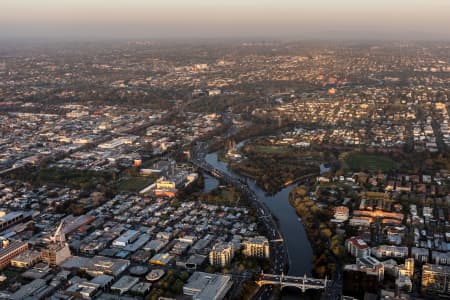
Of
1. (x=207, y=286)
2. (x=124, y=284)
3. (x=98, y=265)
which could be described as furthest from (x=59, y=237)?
(x=207, y=286)

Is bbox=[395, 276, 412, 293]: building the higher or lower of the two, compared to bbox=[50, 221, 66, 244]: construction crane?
lower

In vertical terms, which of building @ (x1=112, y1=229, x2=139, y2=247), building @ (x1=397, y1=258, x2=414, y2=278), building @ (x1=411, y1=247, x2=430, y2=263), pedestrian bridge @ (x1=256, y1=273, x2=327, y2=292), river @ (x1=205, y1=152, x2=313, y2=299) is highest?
building @ (x1=397, y1=258, x2=414, y2=278)

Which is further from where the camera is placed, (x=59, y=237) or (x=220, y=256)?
(x=59, y=237)

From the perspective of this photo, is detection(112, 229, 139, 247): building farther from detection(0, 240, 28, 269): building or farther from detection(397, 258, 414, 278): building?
detection(397, 258, 414, 278): building

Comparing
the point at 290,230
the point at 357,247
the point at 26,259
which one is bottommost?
the point at 290,230

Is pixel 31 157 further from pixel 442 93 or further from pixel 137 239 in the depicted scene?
pixel 442 93

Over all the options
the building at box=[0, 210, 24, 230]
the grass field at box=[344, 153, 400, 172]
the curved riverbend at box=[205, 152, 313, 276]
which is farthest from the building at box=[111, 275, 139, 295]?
the grass field at box=[344, 153, 400, 172]

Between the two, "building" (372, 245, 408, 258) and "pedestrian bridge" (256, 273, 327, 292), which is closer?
"pedestrian bridge" (256, 273, 327, 292)

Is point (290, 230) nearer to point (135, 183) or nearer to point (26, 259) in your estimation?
point (135, 183)
